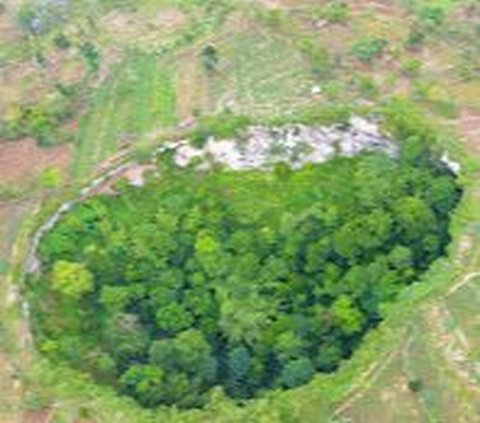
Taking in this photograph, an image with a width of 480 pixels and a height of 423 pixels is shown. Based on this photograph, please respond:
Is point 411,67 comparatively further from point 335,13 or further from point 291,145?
point 291,145

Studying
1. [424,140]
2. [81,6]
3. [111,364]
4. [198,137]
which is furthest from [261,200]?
[81,6]

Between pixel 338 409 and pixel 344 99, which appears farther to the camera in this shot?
pixel 344 99

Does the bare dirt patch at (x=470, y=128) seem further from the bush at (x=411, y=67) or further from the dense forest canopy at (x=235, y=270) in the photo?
the bush at (x=411, y=67)

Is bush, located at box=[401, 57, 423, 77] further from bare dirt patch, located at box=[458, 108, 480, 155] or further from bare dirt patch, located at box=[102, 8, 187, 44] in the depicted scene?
bare dirt patch, located at box=[102, 8, 187, 44]

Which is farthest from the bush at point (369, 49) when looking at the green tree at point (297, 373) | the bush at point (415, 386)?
the bush at point (415, 386)

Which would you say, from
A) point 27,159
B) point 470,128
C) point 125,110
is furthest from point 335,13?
point 27,159

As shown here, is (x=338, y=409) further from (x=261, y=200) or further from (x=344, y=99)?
(x=344, y=99)
